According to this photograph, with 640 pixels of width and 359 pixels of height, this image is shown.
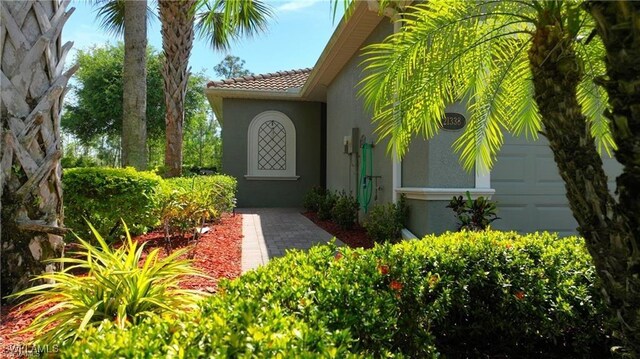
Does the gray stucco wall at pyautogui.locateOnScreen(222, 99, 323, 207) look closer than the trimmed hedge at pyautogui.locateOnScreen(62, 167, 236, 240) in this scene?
No

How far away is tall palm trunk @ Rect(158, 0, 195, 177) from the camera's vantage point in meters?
11.0

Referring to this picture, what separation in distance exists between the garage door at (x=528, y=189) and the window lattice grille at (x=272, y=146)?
9.62 metres

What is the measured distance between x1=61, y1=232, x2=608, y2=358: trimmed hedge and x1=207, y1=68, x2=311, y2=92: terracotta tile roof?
12041 mm

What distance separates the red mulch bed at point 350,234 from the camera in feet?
26.7

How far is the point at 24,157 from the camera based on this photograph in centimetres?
363

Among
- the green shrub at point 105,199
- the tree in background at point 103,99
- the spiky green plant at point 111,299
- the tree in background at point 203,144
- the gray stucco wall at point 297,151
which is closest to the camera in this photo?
the spiky green plant at point 111,299

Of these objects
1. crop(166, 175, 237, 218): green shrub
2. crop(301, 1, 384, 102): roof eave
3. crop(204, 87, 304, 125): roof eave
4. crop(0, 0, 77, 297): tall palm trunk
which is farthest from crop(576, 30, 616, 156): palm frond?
crop(204, 87, 304, 125): roof eave

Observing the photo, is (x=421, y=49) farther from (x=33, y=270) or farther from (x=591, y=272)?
(x=33, y=270)

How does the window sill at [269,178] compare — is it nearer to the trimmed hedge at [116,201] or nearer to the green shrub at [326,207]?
the green shrub at [326,207]

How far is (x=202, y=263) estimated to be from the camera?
17.9ft

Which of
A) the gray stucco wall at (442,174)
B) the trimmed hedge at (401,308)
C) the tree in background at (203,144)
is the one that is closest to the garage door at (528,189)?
the gray stucco wall at (442,174)

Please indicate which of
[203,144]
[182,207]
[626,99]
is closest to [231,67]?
[203,144]

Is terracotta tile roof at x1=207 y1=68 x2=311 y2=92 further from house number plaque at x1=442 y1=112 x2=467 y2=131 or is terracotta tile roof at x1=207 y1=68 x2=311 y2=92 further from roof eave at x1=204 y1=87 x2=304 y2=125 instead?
house number plaque at x1=442 y1=112 x2=467 y2=131

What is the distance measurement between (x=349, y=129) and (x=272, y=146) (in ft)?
16.7
